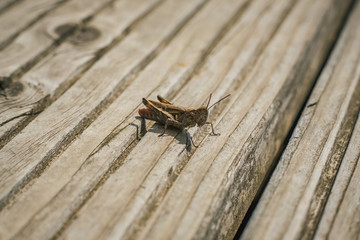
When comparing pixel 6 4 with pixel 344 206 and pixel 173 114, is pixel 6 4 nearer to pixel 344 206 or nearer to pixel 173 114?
pixel 173 114

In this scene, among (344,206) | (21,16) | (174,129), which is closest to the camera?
(344,206)

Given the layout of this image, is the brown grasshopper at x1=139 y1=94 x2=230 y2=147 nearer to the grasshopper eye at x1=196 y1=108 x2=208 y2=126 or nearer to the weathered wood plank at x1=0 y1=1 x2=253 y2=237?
the grasshopper eye at x1=196 y1=108 x2=208 y2=126

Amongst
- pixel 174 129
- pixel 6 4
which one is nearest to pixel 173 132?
pixel 174 129

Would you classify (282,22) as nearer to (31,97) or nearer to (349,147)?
(349,147)

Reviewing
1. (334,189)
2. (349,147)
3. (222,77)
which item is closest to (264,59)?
(222,77)

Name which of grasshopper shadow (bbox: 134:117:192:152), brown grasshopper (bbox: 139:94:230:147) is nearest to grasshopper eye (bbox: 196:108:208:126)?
brown grasshopper (bbox: 139:94:230:147)

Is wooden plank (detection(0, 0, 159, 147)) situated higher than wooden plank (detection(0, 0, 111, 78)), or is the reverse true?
wooden plank (detection(0, 0, 111, 78))
